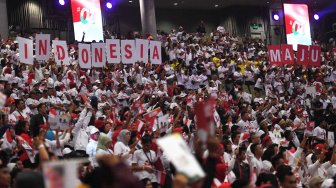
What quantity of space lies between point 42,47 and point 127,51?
259 cm

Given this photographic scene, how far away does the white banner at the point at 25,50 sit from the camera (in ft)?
47.5

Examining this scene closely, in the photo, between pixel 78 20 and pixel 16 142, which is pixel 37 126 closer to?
pixel 16 142

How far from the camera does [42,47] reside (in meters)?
15.4

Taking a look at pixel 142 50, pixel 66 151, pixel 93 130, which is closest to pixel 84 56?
pixel 142 50

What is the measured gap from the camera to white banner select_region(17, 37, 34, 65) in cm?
1448

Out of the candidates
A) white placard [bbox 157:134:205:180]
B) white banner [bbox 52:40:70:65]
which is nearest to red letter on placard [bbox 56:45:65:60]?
white banner [bbox 52:40:70:65]

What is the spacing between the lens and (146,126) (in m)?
→ 10.1

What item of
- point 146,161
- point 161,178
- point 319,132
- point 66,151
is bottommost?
point 319,132

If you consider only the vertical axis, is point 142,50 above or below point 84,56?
above

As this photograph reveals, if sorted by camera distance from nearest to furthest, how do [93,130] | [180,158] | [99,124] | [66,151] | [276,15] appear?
[180,158], [66,151], [93,130], [99,124], [276,15]

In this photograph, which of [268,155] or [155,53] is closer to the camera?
[268,155]

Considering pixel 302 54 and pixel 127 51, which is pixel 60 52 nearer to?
pixel 127 51

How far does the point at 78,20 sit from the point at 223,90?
10.1 metres

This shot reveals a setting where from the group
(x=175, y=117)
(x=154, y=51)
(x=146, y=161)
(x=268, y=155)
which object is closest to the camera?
(x=146, y=161)
